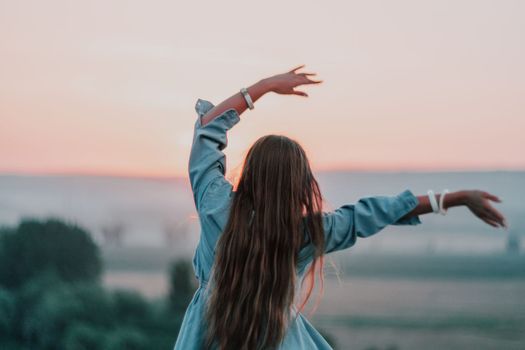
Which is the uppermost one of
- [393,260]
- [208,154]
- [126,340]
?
[208,154]

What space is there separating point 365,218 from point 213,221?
0.38 meters

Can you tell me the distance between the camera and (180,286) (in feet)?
27.8

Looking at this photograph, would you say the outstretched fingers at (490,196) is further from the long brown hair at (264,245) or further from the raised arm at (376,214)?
the long brown hair at (264,245)

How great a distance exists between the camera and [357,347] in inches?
335

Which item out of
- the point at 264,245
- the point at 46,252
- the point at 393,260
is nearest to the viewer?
the point at 264,245

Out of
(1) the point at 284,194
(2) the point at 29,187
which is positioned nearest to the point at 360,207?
(1) the point at 284,194

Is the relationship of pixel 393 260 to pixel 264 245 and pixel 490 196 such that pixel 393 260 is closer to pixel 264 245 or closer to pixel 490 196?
pixel 264 245

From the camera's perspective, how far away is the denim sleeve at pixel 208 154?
2.66m

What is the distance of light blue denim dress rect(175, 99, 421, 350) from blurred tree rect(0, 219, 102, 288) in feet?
18.5

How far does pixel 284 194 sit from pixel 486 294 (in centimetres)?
591

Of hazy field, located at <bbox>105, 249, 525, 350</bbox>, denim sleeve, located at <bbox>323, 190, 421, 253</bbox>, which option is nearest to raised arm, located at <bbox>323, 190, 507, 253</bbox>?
denim sleeve, located at <bbox>323, 190, 421, 253</bbox>

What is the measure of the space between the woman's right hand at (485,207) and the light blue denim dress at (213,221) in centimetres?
30

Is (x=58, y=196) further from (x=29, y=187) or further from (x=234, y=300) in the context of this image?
(x=234, y=300)

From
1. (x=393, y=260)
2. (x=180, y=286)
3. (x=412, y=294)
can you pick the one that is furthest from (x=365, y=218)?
(x=180, y=286)
